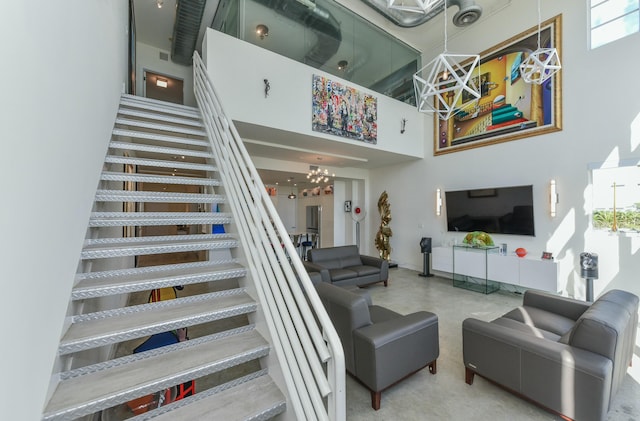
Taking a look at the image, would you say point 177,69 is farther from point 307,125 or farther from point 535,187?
point 535,187

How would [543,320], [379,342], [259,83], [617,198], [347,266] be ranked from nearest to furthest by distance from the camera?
[379,342]
[543,320]
[617,198]
[259,83]
[347,266]

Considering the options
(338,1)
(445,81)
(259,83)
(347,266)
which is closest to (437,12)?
(338,1)

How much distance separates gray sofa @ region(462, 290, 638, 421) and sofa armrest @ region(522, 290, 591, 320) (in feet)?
1.33

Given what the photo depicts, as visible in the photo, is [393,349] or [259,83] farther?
[259,83]

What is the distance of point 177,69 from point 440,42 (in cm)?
663

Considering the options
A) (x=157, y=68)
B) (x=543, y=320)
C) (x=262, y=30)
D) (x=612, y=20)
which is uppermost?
(x=157, y=68)

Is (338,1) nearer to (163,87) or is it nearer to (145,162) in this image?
(163,87)

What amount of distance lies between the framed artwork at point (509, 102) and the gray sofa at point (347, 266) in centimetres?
335

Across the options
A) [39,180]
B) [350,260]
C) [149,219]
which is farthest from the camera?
[350,260]

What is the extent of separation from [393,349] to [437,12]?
621 cm

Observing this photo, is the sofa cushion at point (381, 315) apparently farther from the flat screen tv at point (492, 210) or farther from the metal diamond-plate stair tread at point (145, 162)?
the flat screen tv at point (492, 210)

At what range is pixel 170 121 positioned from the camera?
353 centimetres

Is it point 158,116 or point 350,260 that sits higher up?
point 158,116

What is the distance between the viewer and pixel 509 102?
513 centimetres
